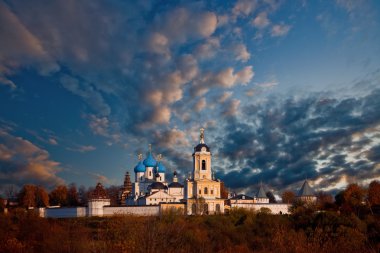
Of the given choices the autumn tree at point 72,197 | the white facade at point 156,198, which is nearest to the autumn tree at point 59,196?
the autumn tree at point 72,197

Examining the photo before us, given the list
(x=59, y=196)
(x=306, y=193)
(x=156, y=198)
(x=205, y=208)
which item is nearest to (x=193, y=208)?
(x=205, y=208)

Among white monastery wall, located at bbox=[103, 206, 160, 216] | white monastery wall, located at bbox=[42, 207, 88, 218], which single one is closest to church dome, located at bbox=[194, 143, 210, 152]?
white monastery wall, located at bbox=[103, 206, 160, 216]

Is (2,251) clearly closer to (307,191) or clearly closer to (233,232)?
(233,232)

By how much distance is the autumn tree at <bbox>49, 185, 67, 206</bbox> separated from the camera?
207 feet

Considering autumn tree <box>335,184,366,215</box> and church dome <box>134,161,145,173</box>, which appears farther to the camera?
church dome <box>134,161,145,173</box>

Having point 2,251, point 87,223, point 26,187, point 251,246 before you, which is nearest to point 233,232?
point 251,246

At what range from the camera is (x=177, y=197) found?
55000 mm

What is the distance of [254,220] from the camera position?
38094 millimetres

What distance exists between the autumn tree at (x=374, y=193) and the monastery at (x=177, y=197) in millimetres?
7039

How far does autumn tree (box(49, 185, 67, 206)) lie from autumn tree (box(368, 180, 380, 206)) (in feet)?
133

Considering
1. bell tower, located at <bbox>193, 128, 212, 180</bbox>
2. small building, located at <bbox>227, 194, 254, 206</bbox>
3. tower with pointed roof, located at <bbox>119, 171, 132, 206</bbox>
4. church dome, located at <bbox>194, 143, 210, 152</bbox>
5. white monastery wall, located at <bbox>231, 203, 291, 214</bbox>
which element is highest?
church dome, located at <bbox>194, 143, 210, 152</bbox>

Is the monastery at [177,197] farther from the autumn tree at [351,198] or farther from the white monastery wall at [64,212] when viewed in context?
the autumn tree at [351,198]

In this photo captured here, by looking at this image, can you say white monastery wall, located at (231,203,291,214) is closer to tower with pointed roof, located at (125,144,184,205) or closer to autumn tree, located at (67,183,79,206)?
tower with pointed roof, located at (125,144,184,205)

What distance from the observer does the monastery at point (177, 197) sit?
45656 millimetres
